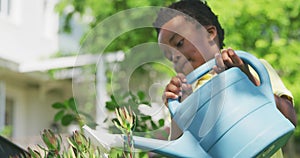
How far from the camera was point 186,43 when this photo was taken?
4.73ft

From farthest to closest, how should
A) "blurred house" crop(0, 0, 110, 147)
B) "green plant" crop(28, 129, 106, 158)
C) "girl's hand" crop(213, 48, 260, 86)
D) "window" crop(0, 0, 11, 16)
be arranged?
1. "blurred house" crop(0, 0, 110, 147)
2. "window" crop(0, 0, 11, 16)
3. "girl's hand" crop(213, 48, 260, 86)
4. "green plant" crop(28, 129, 106, 158)

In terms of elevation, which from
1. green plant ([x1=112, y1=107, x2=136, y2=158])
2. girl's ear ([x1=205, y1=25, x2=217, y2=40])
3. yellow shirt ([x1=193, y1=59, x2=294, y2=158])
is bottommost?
green plant ([x1=112, y1=107, x2=136, y2=158])

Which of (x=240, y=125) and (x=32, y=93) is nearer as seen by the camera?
(x=240, y=125)

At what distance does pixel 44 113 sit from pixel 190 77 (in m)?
9.93

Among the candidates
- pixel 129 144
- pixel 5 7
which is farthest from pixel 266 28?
pixel 129 144

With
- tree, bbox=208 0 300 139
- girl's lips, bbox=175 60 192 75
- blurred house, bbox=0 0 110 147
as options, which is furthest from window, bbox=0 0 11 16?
girl's lips, bbox=175 60 192 75

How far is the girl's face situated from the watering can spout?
0.20 m

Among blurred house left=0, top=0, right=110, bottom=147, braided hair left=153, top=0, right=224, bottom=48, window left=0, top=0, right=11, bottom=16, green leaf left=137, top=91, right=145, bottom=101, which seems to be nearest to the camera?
braided hair left=153, top=0, right=224, bottom=48

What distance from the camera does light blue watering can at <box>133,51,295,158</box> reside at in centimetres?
131

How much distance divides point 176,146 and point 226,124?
0.39ft

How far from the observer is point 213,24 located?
162cm

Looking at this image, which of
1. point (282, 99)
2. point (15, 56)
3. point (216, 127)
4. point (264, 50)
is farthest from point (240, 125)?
point (15, 56)

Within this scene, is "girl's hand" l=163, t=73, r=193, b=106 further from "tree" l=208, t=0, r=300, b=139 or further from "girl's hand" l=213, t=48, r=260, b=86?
"tree" l=208, t=0, r=300, b=139

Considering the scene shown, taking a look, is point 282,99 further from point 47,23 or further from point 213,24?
point 47,23
